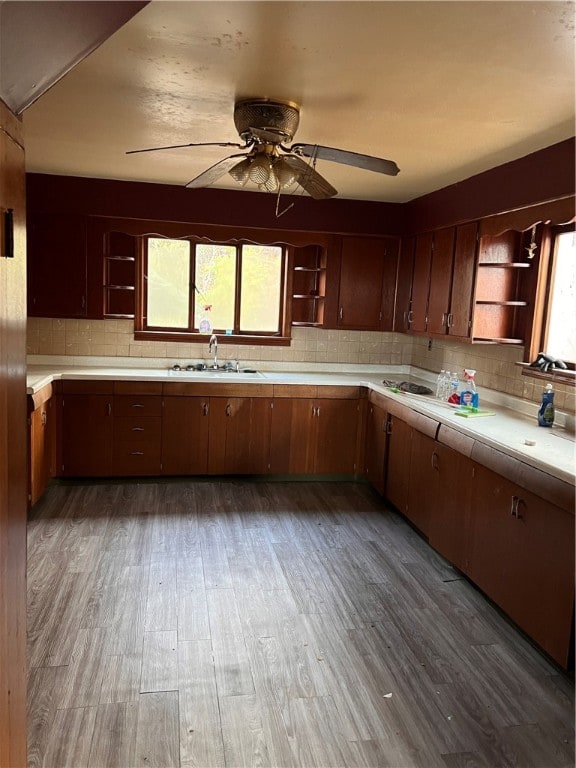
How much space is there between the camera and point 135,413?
4.71 metres

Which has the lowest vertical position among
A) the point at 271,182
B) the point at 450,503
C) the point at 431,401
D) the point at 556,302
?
the point at 450,503

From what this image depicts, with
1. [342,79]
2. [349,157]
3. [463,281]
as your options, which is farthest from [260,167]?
[463,281]

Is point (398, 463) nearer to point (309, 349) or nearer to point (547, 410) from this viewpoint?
point (547, 410)

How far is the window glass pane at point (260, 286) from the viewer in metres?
5.30

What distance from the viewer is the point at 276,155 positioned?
2801mm

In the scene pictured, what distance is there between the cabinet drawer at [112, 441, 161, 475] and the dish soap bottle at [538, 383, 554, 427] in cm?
284

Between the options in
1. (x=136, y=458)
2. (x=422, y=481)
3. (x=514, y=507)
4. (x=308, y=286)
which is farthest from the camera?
(x=308, y=286)

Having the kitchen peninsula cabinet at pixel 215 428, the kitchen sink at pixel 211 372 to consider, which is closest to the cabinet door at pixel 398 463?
the kitchen peninsula cabinet at pixel 215 428

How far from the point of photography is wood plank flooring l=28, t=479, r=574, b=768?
209 cm

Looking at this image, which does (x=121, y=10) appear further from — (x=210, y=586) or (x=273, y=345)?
(x=273, y=345)

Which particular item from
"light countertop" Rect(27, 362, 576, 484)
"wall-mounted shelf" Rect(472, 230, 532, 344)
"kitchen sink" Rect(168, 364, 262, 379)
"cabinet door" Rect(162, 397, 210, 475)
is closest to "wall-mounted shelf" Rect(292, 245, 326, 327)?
"light countertop" Rect(27, 362, 576, 484)

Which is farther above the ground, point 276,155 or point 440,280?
point 276,155

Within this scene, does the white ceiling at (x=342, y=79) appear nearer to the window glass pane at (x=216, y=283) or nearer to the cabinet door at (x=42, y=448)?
the window glass pane at (x=216, y=283)

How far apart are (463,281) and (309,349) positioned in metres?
1.75
